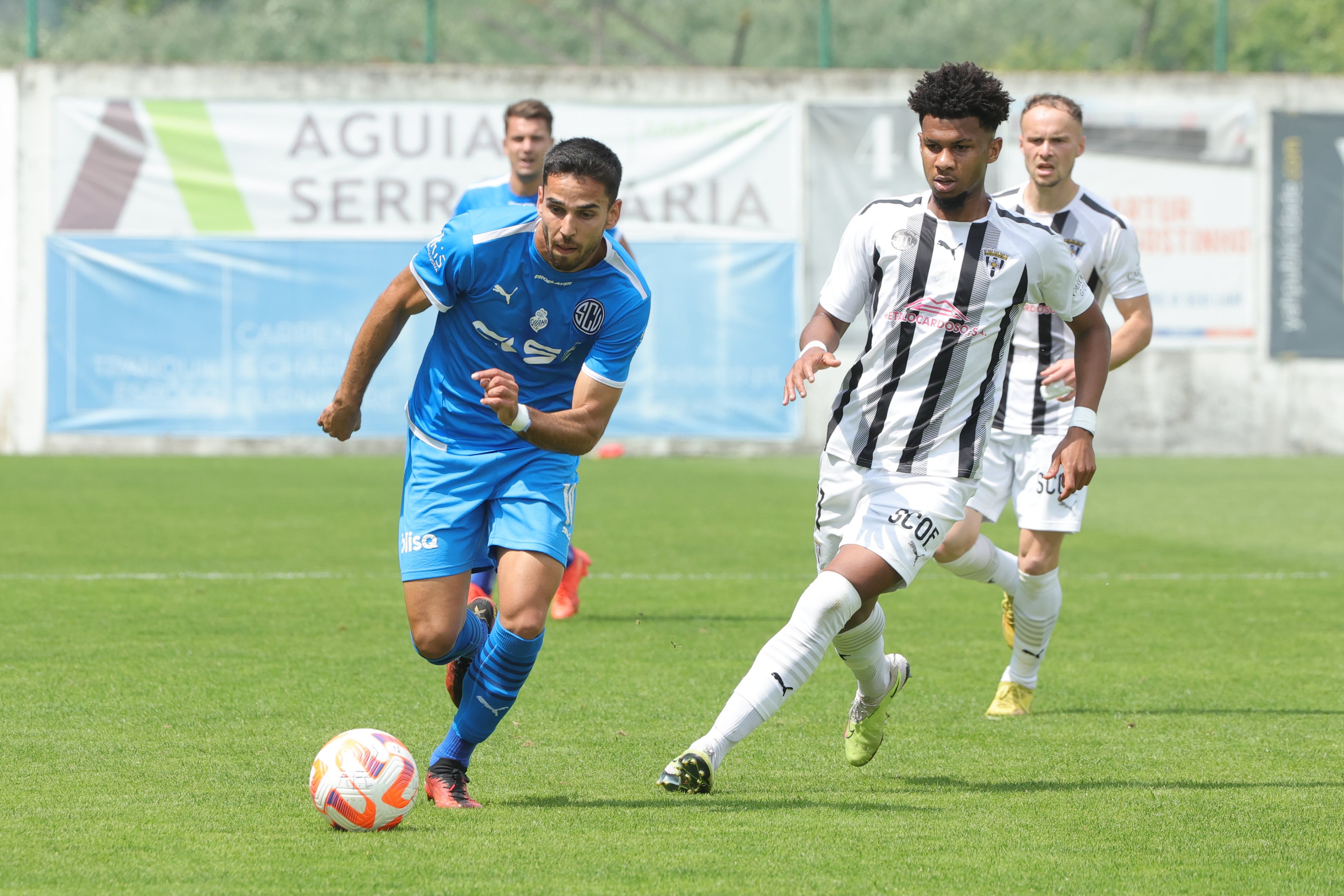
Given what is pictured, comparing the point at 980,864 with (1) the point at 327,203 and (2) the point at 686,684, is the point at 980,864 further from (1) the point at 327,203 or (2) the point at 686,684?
(1) the point at 327,203

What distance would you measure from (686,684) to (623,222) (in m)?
14.4

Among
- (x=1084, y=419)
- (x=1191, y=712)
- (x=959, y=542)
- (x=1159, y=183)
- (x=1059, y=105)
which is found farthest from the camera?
(x=1159, y=183)

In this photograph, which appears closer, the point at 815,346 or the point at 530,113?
the point at 815,346

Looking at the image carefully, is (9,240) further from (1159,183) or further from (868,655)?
(868,655)

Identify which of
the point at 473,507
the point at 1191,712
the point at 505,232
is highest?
the point at 505,232

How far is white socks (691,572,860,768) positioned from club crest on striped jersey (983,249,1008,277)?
40.3 inches

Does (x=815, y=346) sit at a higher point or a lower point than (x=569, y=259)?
lower

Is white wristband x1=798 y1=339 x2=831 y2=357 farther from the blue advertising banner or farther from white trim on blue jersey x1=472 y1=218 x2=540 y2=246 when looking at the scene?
the blue advertising banner

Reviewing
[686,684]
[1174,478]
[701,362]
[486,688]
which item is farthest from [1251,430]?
[486,688]

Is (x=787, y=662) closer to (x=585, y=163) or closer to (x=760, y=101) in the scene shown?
(x=585, y=163)

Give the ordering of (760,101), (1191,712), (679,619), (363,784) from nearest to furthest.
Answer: (363,784)
(1191,712)
(679,619)
(760,101)

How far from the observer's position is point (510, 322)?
16.5ft

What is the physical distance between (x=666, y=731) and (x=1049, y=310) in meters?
2.21

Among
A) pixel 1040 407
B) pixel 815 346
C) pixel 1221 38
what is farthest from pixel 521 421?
pixel 1221 38
